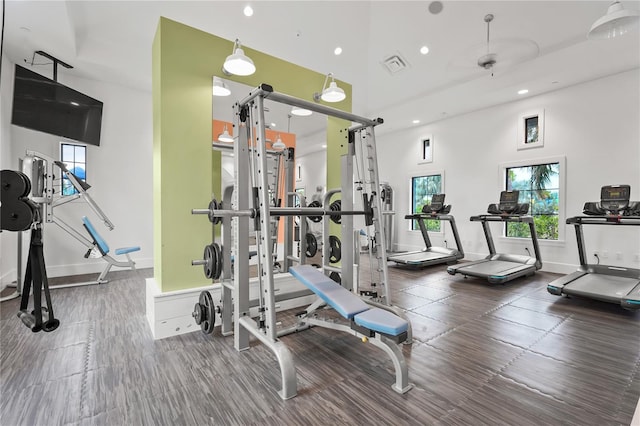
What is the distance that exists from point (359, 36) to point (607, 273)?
5.80 m

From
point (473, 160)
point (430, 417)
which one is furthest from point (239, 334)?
point (473, 160)

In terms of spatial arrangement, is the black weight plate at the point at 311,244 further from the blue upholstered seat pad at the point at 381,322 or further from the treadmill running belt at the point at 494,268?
Answer: the treadmill running belt at the point at 494,268

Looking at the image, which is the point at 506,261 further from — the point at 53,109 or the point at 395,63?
the point at 53,109

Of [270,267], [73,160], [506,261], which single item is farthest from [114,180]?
[506,261]

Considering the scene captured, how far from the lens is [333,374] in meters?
2.27

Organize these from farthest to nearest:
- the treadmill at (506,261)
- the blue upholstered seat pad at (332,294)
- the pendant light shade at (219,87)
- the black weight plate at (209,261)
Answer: the treadmill at (506,261) → the pendant light shade at (219,87) → the black weight plate at (209,261) → the blue upholstered seat pad at (332,294)

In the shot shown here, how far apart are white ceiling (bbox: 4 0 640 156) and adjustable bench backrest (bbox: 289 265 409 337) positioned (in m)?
2.39

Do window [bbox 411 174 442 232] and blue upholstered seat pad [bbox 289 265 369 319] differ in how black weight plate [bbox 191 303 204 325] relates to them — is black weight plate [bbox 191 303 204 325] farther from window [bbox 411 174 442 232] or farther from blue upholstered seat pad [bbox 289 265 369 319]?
window [bbox 411 174 442 232]

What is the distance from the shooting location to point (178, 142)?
306cm

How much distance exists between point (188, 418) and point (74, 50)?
18.3ft

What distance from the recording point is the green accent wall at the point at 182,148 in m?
2.99

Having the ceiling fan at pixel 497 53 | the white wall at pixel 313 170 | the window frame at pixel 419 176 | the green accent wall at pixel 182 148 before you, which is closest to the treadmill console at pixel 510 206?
the window frame at pixel 419 176

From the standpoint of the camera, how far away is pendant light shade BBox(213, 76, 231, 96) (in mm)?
3299

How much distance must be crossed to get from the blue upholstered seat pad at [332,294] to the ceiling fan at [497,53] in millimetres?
3362
